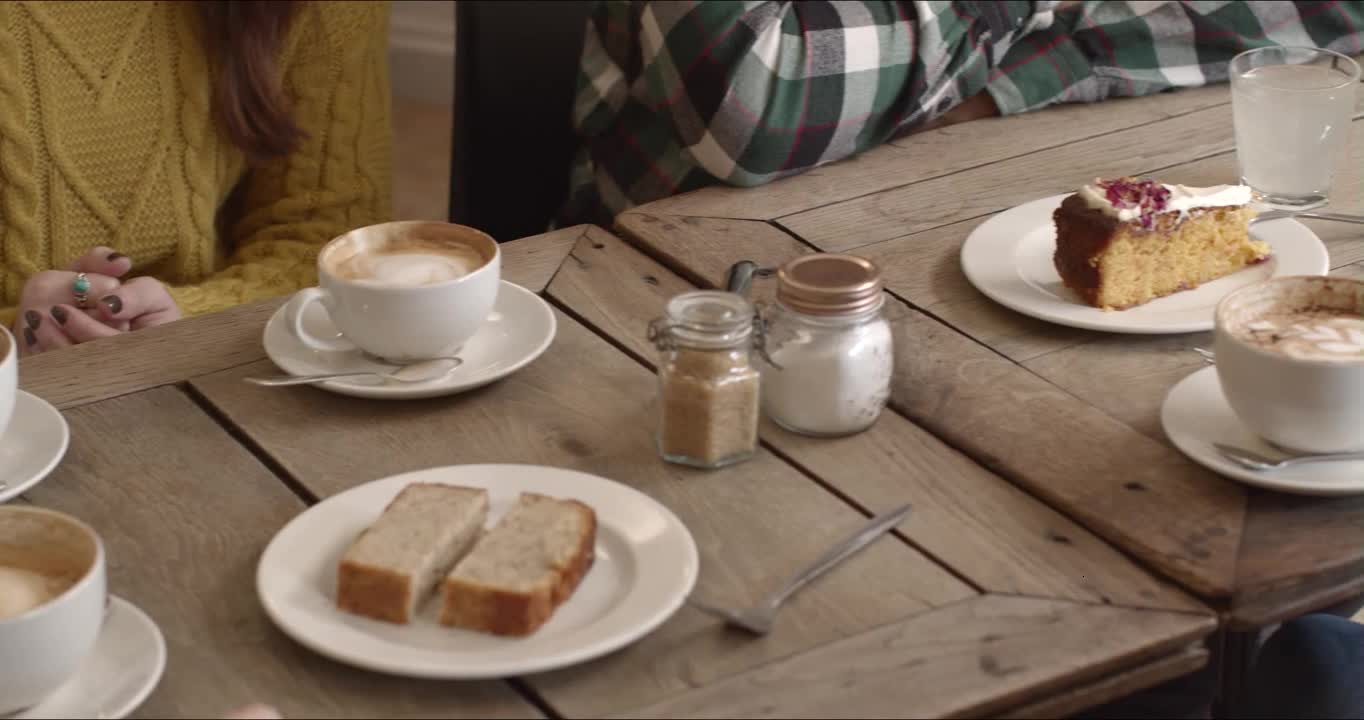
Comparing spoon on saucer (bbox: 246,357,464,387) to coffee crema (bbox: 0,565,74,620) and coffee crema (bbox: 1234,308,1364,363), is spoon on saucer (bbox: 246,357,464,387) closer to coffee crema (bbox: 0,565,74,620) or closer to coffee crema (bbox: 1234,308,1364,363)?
coffee crema (bbox: 0,565,74,620)

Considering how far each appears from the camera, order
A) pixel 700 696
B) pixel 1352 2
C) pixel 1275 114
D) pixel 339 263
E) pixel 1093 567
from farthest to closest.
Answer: pixel 1352 2, pixel 1275 114, pixel 339 263, pixel 1093 567, pixel 700 696

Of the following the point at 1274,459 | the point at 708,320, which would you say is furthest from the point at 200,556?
the point at 1274,459

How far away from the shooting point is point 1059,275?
1.24 meters

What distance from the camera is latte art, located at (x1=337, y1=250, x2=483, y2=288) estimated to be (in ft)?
3.56

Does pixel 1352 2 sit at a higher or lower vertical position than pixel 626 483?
higher

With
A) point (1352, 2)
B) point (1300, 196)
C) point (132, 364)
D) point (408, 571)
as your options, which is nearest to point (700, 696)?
point (408, 571)

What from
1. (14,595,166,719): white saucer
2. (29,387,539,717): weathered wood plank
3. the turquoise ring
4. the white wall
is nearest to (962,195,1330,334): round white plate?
(29,387,539,717): weathered wood plank

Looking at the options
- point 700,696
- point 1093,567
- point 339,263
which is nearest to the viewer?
point 700,696

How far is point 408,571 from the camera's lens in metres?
0.82

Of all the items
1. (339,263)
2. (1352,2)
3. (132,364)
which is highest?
(1352,2)

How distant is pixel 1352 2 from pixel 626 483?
1.23m

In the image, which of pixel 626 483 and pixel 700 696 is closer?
pixel 700 696

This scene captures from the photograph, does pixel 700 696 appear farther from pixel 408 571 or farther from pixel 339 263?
pixel 339 263

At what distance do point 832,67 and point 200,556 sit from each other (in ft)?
2.86
